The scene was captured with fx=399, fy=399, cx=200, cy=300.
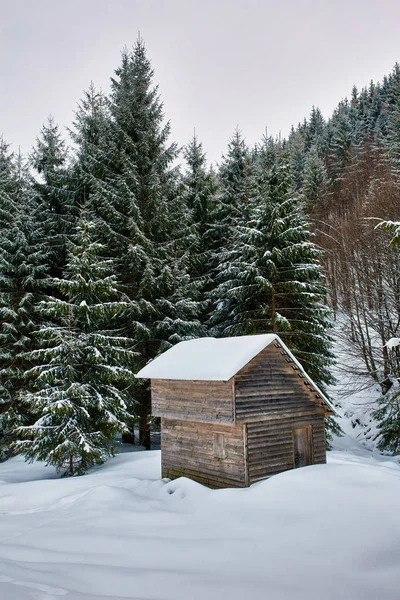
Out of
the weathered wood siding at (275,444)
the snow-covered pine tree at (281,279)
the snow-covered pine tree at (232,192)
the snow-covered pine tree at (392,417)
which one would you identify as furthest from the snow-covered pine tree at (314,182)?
the weathered wood siding at (275,444)

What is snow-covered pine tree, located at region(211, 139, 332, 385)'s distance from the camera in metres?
19.2

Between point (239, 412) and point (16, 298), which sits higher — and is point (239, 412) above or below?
below

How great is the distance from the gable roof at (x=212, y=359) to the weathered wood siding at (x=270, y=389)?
35 cm

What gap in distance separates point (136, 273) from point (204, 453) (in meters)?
11.1

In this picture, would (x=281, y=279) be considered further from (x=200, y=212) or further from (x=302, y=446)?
(x=200, y=212)

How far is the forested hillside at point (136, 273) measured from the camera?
690 inches

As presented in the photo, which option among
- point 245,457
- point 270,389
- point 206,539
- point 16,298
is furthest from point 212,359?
point 16,298

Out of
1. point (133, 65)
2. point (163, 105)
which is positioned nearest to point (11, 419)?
point (163, 105)

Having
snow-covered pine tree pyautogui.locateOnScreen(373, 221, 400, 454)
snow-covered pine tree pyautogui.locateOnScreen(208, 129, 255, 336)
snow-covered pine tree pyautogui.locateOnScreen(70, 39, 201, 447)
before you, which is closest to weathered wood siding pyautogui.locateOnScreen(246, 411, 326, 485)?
snow-covered pine tree pyautogui.locateOnScreen(373, 221, 400, 454)

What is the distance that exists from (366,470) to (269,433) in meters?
3.10

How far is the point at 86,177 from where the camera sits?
22.6 m

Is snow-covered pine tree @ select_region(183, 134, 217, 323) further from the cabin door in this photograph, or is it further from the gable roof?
the cabin door

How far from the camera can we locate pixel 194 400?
1406 centimetres

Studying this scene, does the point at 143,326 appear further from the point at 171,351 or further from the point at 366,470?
the point at 366,470
